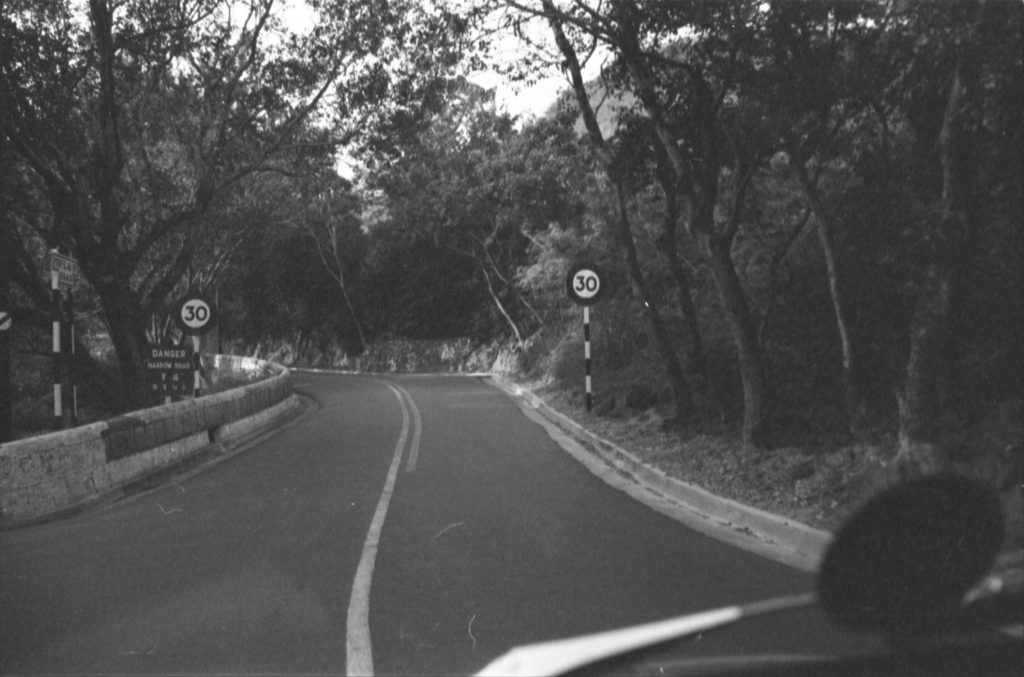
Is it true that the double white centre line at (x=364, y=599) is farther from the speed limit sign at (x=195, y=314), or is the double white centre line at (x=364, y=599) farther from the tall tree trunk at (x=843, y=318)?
the speed limit sign at (x=195, y=314)

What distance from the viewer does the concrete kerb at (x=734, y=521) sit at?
27.1ft

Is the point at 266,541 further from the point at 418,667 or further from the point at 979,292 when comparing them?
the point at 979,292

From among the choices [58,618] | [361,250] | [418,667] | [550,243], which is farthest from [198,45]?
[361,250]

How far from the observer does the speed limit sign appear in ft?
60.5

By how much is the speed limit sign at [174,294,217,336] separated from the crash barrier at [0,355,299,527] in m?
1.32

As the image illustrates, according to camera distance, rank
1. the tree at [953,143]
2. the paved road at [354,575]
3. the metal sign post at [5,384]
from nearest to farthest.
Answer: the paved road at [354,575] < the tree at [953,143] < the metal sign post at [5,384]

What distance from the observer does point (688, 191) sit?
13.8 meters

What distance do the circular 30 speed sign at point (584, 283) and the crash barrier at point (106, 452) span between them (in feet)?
22.3

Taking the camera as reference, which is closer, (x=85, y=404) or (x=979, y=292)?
(x=979, y=292)

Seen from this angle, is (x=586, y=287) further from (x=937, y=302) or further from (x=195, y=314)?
(x=937, y=302)

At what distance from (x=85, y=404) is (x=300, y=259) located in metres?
32.9

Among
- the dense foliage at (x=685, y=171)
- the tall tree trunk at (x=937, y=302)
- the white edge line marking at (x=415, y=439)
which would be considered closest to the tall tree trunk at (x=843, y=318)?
the dense foliage at (x=685, y=171)

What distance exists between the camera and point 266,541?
29.4ft

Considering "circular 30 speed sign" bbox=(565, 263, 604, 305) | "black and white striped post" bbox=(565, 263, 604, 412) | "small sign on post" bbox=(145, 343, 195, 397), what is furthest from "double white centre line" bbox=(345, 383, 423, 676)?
"circular 30 speed sign" bbox=(565, 263, 604, 305)
